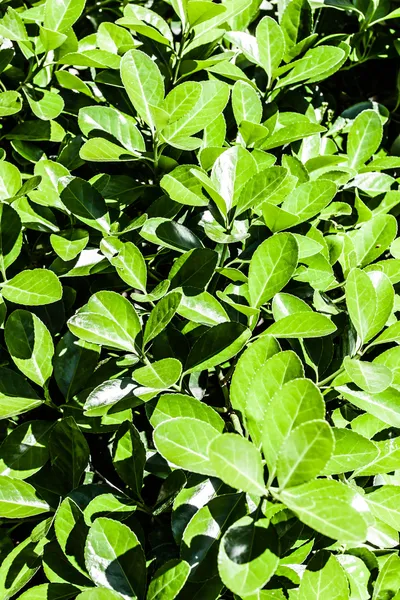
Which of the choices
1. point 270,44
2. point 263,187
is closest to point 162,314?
point 263,187

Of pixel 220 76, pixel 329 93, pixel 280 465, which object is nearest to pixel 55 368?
pixel 280 465

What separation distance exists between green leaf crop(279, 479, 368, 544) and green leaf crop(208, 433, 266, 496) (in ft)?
0.15

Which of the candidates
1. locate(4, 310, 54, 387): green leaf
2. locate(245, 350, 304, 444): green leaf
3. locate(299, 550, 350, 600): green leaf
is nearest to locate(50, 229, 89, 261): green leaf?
locate(4, 310, 54, 387): green leaf

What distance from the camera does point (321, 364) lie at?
1.17 m

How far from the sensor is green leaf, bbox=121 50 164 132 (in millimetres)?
1220

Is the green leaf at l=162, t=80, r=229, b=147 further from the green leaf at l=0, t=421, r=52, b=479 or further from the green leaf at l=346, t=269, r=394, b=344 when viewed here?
the green leaf at l=0, t=421, r=52, b=479

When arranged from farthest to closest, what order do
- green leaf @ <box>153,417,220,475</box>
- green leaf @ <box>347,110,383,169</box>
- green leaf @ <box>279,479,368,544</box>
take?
1. green leaf @ <box>347,110,383,169</box>
2. green leaf @ <box>153,417,220,475</box>
3. green leaf @ <box>279,479,368,544</box>

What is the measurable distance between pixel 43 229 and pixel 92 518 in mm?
585

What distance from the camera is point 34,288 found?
3.70 feet

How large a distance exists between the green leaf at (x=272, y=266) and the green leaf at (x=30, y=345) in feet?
1.30

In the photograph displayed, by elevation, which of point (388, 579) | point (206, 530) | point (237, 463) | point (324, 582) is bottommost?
point (388, 579)

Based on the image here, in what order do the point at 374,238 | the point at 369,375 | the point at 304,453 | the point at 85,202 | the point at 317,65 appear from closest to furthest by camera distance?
the point at 304,453 → the point at 369,375 → the point at 85,202 → the point at 374,238 → the point at 317,65

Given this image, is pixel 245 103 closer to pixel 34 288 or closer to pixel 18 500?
pixel 34 288

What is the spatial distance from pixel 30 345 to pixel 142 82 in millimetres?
568
